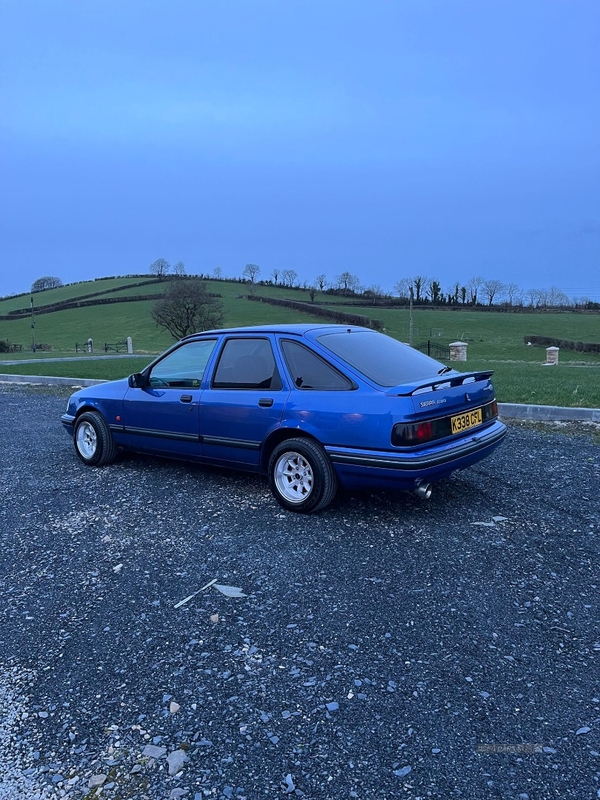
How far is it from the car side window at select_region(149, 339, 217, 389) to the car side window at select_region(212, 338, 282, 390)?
24 centimetres

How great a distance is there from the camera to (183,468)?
257 inches

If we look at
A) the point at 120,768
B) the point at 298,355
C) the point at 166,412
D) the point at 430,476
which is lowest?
the point at 120,768

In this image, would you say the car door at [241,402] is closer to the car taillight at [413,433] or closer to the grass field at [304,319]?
the car taillight at [413,433]

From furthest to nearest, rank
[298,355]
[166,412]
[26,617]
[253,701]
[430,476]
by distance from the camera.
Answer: [166,412] < [298,355] < [430,476] < [26,617] < [253,701]

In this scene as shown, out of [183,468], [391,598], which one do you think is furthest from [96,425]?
[391,598]

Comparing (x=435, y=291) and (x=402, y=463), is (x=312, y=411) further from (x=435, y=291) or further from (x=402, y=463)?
(x=435, y=291)

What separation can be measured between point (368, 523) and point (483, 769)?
98.0 inches

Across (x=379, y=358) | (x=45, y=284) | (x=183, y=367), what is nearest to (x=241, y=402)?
(x=183, y=367)

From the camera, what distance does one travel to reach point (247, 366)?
5383 mm

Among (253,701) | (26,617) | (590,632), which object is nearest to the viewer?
(253,701)

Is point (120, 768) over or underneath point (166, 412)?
underneath

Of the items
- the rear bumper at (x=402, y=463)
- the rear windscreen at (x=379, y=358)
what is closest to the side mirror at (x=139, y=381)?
the rear windscreen at (x=379, y=358)

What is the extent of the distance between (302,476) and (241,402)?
89 centimetres

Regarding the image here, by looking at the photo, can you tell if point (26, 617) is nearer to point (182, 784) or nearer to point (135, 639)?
point (135, 639)
